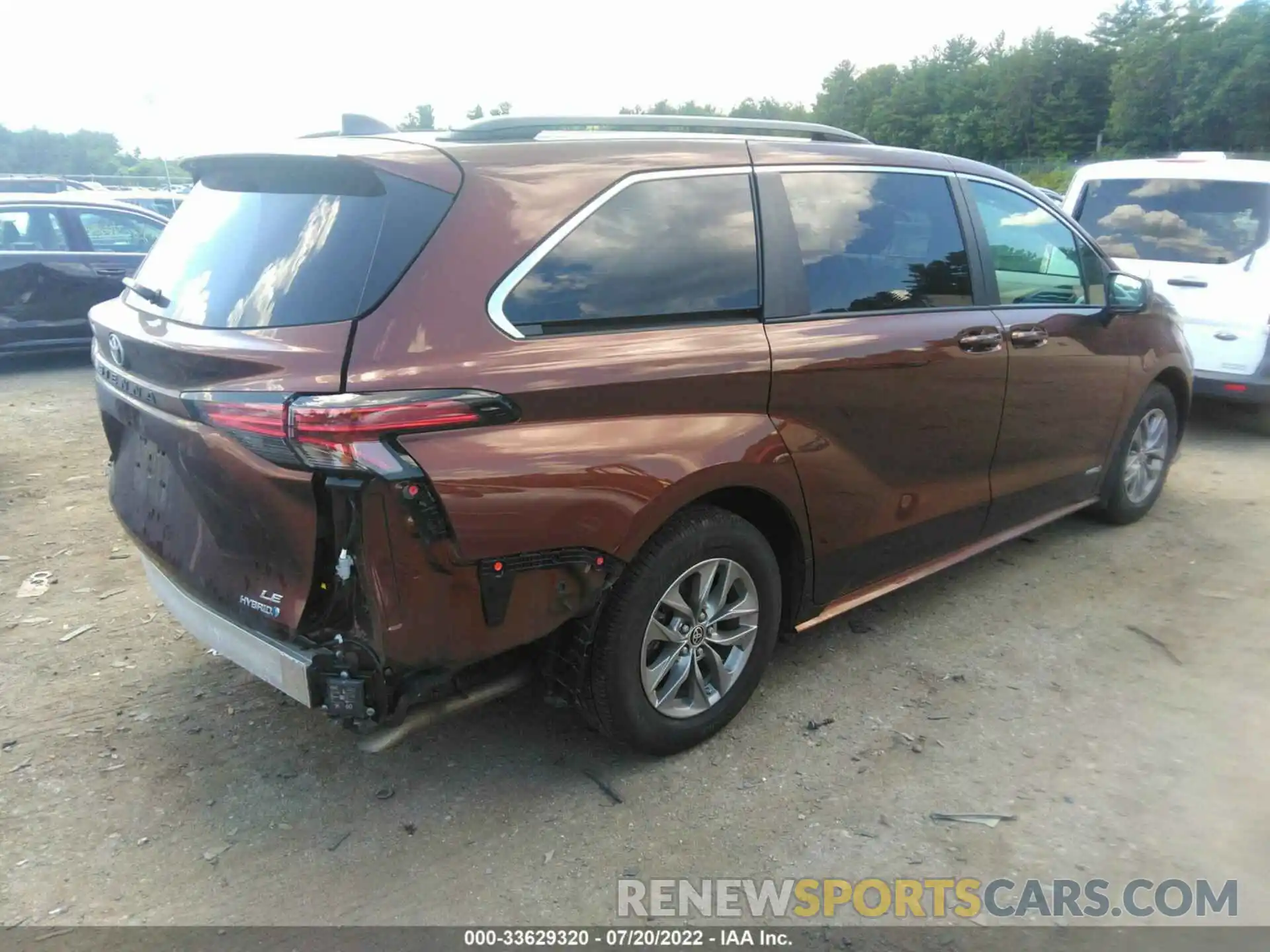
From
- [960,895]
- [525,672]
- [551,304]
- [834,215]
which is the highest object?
[834,215]

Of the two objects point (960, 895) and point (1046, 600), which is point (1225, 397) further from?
point (960, 895)

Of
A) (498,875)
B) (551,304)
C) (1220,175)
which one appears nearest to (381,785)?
(498,875)

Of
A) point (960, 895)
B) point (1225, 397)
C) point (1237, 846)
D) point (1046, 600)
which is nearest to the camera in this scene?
point (960, 895)

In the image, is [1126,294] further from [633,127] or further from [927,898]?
[927,898]

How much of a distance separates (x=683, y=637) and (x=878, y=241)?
1.64 metres

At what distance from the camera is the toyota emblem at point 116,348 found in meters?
2.88

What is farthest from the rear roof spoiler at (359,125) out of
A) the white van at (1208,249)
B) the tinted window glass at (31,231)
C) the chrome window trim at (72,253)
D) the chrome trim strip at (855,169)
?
the tinted window glass at (31,231)

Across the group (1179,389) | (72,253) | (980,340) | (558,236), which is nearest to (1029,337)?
(980,340)

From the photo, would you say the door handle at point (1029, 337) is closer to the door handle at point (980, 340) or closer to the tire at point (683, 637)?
the door handle at point (980, 340)

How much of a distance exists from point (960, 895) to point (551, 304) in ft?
6.37

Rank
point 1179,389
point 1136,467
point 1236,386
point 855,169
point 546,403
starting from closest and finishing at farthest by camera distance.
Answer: point 546,403, point 855,169, point 1136,467, point 1179,389, point 1236,386

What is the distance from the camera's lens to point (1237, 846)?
107 inches

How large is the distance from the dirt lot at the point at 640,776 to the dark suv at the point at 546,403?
0.36 meters

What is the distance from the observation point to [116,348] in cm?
291
